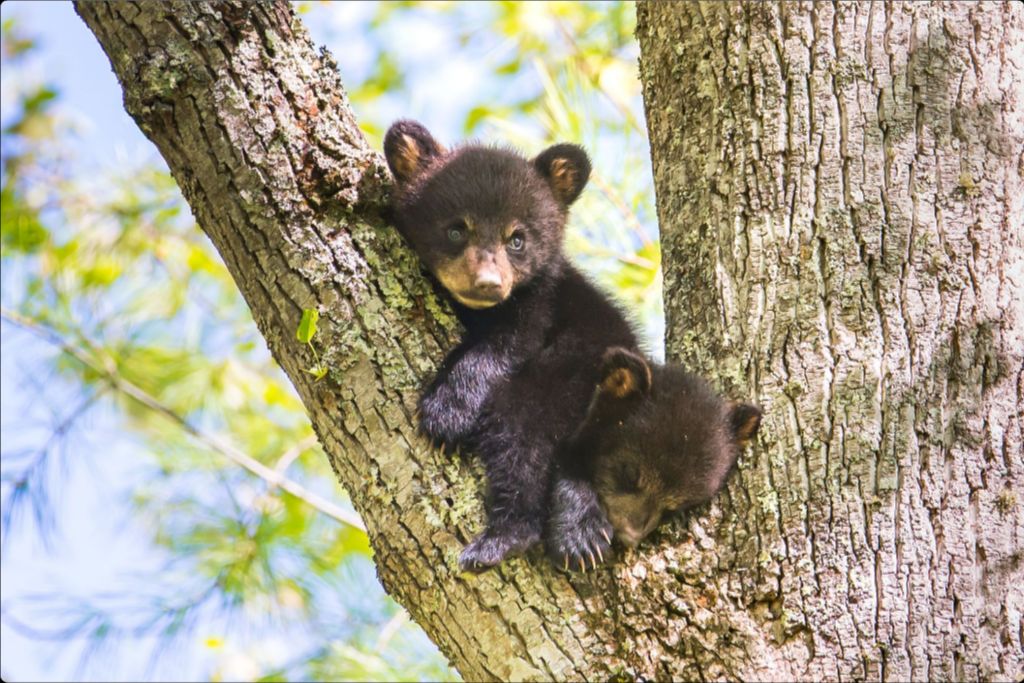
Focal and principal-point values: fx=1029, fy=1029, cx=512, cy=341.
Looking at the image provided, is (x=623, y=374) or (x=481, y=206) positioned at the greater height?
(x=481, y=206)

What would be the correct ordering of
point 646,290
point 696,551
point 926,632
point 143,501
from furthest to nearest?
point 143,501 → point 646,290 → point 696,551 → point 926,632

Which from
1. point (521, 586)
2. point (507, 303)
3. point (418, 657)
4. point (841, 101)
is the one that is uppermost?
point (841, 101)

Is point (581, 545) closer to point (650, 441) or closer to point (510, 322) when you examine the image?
point (650, 441)

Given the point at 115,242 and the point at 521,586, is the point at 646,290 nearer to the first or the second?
the point at 521,586

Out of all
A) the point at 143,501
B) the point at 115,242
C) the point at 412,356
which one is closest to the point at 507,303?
the point at 412,356

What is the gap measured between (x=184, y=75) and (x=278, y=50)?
0.30 meters

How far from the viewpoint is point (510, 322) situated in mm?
3930

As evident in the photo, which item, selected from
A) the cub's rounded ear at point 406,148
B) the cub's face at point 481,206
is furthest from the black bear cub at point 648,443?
the cub's rounded ear at point 406,148

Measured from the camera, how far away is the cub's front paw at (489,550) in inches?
112

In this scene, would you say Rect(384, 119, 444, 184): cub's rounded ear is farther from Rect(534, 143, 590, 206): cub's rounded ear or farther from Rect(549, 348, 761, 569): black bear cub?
Rect(549, 348, 761, 569): black bear cub

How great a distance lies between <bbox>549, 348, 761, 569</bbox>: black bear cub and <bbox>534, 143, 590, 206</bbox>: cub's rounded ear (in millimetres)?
1374

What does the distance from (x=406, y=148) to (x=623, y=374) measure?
4.80ft

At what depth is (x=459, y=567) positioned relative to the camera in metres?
2.88

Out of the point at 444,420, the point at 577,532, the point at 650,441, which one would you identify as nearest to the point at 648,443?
the point at 650,441
